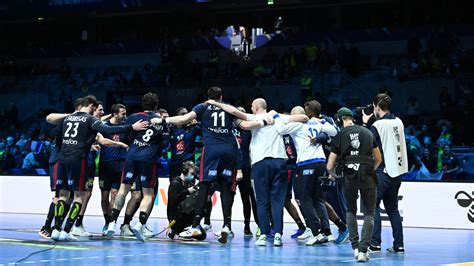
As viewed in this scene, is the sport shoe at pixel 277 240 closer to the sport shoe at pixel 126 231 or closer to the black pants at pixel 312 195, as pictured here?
the black pants at pixel 312 195

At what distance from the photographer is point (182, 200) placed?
577 inches

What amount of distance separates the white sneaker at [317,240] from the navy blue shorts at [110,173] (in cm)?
393

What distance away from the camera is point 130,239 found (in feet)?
46.9

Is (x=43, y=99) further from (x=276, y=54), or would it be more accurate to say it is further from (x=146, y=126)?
(x=146, y=126)

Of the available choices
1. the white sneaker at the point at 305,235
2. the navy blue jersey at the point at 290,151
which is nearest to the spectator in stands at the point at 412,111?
the navy blue jersey at the point at 290,151

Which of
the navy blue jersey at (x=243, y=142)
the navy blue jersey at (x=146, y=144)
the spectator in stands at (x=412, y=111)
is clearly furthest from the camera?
the spectator in stands at (x=412, y=111)

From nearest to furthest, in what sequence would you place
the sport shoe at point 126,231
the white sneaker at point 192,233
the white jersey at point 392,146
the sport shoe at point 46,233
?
the white jersey at point 392,146, the white sneaker at point 192,233, the sport shoe at point 46,233, the sport shoe at point 126,231

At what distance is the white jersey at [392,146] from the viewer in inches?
485

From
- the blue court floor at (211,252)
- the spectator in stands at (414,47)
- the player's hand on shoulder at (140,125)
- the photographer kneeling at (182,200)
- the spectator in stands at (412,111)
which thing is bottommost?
the blue court floor at (211,252)

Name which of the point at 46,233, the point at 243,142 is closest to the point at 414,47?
the point at 243,142

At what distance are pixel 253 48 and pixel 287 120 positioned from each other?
18946 mm

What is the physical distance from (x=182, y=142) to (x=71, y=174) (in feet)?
7.99

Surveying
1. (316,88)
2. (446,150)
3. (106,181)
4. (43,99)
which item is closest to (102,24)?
(43,99)

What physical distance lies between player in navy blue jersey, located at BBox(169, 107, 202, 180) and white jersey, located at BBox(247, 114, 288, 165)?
214 cm
